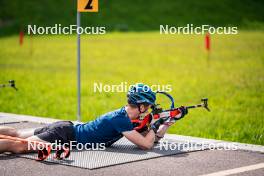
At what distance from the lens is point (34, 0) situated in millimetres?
54188

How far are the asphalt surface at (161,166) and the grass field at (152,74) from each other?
83.4 inches

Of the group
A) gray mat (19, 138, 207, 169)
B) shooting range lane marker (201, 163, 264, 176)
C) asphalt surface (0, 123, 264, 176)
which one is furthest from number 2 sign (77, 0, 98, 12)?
shooting range lane marker (201, 163, 264, 176)

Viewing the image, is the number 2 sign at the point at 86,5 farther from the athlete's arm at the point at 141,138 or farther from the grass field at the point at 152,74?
the athlete's arm at the point at 141,138

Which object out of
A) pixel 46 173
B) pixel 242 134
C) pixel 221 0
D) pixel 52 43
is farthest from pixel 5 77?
pixel 221 0

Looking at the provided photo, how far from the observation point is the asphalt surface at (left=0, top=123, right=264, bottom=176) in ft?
26.9

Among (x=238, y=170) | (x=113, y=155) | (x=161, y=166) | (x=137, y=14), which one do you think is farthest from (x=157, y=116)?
(x=137, y=14)

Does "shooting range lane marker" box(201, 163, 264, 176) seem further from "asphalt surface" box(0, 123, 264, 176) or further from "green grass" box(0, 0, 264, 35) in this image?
"green grass" box(0, 0, 264, 35)

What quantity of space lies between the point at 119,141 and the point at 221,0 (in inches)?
1941

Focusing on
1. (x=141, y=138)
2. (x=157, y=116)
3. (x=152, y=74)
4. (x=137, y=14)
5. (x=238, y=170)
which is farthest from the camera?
(x=137, y=14)

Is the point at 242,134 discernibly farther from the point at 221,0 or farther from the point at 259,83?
the point at 221,0

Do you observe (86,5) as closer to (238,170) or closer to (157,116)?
(157,116)

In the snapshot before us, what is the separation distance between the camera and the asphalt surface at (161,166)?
8.21m

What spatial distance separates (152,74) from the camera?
78.7 ft

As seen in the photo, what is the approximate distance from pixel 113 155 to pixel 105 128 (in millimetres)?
381
